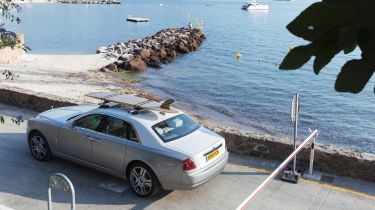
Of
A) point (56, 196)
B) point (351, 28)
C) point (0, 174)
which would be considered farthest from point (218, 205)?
point (351, 28)

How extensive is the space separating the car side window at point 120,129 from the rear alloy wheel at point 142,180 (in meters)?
0.53

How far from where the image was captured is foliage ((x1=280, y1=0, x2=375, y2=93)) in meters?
1.19

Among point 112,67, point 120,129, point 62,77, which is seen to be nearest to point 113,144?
point 120,129

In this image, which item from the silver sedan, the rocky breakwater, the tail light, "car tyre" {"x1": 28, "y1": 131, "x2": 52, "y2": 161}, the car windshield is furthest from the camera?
the rocky breakwater

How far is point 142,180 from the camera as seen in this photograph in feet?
27.1

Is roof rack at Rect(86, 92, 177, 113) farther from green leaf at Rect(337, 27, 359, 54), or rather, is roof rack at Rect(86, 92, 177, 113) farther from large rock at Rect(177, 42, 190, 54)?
large rock at Rect(177, 42, 190, 54)

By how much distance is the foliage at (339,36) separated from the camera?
3.92 ft

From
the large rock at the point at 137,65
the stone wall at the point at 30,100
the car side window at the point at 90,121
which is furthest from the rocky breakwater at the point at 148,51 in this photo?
the car side window at the point at 90,121

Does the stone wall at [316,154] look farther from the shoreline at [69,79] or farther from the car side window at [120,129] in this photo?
the shoreline at [69,79]

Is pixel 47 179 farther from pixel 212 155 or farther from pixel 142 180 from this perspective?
pixel 212 155

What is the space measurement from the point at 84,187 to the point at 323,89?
95.3 feet

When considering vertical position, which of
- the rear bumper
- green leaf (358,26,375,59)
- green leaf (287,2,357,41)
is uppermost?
green leaf (287,2,357,41)

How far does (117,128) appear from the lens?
8797 millimetres

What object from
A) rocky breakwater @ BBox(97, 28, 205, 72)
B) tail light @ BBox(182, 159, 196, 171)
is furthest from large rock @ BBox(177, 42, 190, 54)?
tail light @ BBox(182, 159, 196, 171)
